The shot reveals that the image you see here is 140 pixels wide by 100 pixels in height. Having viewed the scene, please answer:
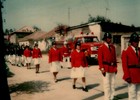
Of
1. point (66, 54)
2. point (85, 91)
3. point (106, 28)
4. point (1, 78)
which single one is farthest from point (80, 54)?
point (106, 28)

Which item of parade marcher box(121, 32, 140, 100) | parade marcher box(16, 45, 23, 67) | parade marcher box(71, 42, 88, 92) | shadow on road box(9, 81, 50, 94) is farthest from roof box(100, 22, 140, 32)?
parade marcher box(121, 32, 140, 100)

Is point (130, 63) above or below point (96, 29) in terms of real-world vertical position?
below

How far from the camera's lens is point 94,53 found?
69.2 feet

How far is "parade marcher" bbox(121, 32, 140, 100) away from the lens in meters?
6.82

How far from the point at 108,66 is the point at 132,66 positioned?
1.66m

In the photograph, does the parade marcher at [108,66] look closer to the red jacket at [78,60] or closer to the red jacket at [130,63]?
the red jacket at [130,63]

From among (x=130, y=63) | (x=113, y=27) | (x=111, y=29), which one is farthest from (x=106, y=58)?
(x=113, y=27)

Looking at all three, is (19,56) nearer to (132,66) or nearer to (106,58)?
(106,58)

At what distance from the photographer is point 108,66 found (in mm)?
8531

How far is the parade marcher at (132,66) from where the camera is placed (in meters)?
6.82

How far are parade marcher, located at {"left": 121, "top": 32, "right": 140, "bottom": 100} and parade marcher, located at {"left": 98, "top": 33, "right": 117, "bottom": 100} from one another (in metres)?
1.57

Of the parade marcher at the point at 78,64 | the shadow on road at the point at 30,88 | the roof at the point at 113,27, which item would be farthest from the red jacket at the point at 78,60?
the roof at the point at 113,27

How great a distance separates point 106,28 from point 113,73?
24134mm

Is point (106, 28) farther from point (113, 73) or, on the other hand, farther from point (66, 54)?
point (113, 73)
